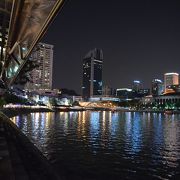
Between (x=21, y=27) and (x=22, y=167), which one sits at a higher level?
(x=21, y=27)

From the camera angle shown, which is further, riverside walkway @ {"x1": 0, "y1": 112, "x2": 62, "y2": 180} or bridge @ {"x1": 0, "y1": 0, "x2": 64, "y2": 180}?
riverside walkway @ {"x1": 0, "y1": 112, "x2": 62, "y2": 180}

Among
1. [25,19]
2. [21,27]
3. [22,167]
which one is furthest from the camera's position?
[22,167]

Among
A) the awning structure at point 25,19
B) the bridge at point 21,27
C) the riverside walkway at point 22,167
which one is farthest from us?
the riverside walkway at point 22,167

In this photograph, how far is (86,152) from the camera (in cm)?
2700

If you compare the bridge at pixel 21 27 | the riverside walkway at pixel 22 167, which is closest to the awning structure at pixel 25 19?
the bridge at pixel 21 27

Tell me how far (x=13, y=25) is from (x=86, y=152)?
69.0 feet

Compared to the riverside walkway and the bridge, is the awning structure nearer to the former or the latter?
the bridge

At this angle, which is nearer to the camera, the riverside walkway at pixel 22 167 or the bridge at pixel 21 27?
the bridge at pixel 21 27

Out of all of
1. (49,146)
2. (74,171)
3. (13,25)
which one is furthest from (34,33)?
(49,146)

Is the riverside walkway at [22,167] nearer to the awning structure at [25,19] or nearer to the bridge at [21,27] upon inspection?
the bridge at [21,27]

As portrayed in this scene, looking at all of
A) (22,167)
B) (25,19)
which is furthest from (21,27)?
(22,167)

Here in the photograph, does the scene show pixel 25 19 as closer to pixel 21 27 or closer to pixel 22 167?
pixel 21 27

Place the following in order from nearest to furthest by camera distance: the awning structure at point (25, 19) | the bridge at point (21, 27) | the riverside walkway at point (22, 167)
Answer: the awning structure at point (25, 19), the bridge at point (21, 27), the riverside walkway at point (22, 167)

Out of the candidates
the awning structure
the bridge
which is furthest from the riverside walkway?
the awning structure
